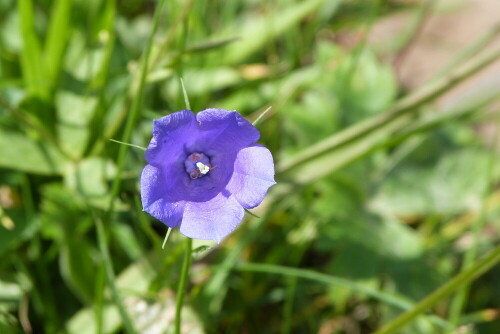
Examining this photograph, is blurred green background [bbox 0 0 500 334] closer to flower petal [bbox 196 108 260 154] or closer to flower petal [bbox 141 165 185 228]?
flower petal [bbox 196 108 260 154]

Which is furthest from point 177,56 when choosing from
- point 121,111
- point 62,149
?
point 62,149

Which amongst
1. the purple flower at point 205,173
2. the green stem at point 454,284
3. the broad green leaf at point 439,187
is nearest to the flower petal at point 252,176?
the purple flower at point 205,173

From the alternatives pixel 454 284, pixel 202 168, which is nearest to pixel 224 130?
pixel 202 168

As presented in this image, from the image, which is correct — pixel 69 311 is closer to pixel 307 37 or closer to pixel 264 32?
pixel 264 32

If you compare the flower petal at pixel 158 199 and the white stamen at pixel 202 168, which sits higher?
the flower petal at pixel 158 199

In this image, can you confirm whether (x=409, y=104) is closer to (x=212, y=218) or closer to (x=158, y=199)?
(x=212, y=218)

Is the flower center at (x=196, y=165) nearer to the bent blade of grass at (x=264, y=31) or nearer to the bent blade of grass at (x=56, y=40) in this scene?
the bent blade of grass at (x=56, y=40)
